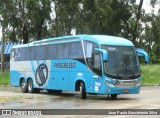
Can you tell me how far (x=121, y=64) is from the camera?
23344 mm

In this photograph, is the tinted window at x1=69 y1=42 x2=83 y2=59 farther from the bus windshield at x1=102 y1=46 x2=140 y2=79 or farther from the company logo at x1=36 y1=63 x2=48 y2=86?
the company logo at x1=36 y1=63 x2=48 y2=86

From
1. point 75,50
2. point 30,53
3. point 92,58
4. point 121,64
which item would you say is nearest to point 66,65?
point 75,50

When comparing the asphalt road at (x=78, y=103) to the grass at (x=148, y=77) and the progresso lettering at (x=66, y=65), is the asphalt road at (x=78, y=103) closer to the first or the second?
the progresso lettering at (x=66, y=65)

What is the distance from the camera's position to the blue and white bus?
2327cm

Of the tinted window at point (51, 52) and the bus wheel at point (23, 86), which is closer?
the tinted window at point (51, 52)

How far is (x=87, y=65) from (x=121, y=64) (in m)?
1.99

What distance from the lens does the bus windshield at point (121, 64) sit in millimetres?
23219

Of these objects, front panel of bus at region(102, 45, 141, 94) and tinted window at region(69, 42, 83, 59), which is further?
tinted window at region(69, 42, 83, 59)

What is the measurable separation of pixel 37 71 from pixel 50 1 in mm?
14379

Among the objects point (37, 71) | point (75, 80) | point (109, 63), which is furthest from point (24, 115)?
point (37, 71)

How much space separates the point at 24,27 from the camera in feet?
147

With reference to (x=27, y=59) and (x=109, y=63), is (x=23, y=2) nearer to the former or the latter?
(x=27, y=59)

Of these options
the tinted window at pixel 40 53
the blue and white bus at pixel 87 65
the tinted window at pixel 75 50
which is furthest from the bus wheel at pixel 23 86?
the tinted window at pixel 75 50

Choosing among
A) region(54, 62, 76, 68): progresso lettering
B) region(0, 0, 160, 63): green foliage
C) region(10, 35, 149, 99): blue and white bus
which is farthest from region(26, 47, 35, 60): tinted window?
region(0, 0, 160, 63): green foliage
